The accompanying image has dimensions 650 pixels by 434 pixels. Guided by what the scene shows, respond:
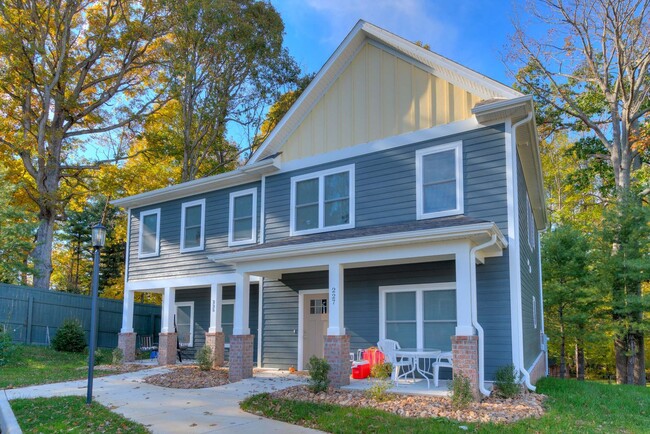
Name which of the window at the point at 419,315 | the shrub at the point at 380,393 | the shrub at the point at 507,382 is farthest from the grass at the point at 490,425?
the window at the point at 419,315

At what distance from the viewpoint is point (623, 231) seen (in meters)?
17.4

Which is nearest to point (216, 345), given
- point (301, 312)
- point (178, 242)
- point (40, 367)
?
point (301, 312)

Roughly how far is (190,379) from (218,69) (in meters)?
16.0

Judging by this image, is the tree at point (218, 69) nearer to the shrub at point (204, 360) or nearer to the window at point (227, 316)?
the window at point (227, 316)

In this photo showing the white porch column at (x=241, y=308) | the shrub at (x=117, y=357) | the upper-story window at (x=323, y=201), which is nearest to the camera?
the white porch column at (x=241, y=308)

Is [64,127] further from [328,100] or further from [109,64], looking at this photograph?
[328,100]

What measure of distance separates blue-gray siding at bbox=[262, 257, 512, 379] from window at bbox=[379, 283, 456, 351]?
7.5 inches

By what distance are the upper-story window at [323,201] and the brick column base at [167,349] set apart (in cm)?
505

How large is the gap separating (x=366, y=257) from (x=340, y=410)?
127 inches

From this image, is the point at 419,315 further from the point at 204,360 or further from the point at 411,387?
the point at 204,360

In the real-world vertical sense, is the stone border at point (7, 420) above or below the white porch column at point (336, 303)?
below

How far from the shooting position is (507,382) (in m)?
8.68

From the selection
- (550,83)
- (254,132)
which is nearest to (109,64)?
(254,132)

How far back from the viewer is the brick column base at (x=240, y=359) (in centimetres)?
1147
